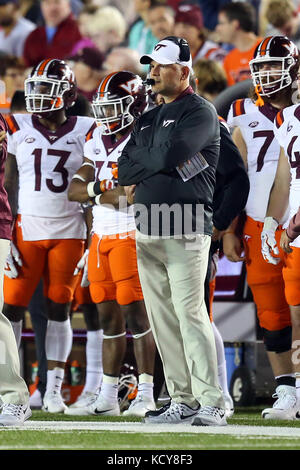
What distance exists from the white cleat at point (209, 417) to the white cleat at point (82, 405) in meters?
1.47

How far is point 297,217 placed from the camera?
235 inches

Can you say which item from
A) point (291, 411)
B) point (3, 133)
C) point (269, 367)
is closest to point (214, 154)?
point (3, 133)

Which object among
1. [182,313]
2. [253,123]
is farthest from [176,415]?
[253,123]

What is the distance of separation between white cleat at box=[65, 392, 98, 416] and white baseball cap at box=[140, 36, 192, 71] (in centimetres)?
218

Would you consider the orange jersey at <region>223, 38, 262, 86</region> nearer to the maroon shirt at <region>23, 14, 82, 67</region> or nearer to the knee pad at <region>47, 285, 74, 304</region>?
the maroon shirt at <region>23, 14, 82, 67</region>

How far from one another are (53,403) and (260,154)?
1.96 metres

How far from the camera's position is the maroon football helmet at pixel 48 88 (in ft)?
23.7

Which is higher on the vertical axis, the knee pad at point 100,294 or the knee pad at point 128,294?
the knee pad at point 128,294

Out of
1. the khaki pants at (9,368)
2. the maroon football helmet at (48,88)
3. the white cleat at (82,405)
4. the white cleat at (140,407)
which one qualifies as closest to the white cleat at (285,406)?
the white cleat at (140,407)

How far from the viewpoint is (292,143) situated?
620 cm

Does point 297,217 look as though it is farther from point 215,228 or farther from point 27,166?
point 27,166

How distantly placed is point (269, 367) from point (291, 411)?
1.21 m

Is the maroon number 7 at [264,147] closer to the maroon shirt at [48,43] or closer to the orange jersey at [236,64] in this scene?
the orange jersey at [236,64]

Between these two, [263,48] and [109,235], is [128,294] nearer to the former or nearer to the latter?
[109,235]
